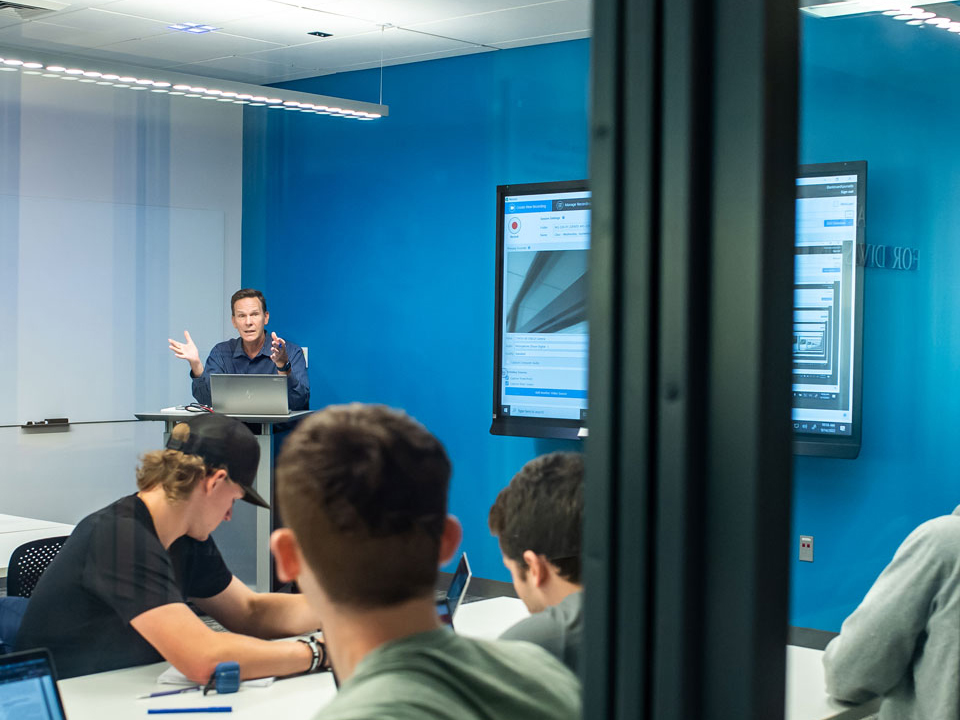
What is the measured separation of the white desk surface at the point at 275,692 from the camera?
33.2 inches

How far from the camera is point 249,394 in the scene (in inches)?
34.1

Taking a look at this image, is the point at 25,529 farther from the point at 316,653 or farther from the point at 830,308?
the point at 830,308

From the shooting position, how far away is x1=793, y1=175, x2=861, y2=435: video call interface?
40.8 inches

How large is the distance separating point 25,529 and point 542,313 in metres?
0.62

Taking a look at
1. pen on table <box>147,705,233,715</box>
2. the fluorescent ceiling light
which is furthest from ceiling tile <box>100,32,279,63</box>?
pen on table <box>147,705,233,715</box>

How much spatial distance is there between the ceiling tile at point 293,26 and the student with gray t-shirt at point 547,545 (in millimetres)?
417

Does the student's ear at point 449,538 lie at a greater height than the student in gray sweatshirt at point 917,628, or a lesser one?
greater

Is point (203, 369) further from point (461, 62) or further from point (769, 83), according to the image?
point (769, 83)

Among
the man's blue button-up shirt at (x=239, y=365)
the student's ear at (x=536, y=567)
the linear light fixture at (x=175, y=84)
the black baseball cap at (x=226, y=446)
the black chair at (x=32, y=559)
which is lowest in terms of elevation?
the black chair at (x=32, y=559)

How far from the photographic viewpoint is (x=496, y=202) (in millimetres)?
830

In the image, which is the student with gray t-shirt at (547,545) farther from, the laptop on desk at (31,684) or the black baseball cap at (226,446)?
the laptop on desk at (31,684)

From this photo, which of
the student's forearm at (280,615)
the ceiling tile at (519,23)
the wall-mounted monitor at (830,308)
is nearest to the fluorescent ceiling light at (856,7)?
the wall-mounted monitor at (830,308)

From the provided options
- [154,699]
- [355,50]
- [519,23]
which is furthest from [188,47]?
[154,699]

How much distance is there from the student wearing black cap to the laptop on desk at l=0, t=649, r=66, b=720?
0.05ft
